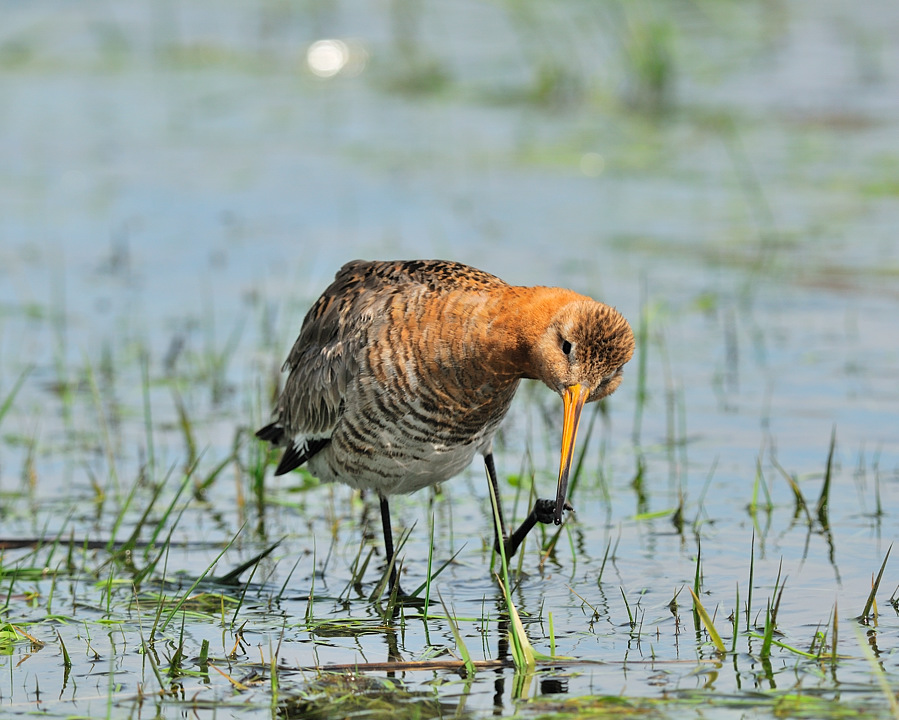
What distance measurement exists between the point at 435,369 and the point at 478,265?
171 inches

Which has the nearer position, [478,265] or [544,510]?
[544,510]

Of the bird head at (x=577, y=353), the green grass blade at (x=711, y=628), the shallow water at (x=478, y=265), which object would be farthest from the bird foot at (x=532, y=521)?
the green grass blade at (x=711, y=628)

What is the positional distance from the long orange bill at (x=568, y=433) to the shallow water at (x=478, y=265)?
355 mm

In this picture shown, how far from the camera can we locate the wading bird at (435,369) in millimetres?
4824

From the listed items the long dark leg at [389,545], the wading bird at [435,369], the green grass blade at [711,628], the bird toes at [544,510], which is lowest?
the green grass blade at [711,628]

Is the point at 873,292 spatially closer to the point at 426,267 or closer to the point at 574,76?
the point at 426,267

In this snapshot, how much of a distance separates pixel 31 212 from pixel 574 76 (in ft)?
18.1

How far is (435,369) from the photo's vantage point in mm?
5195

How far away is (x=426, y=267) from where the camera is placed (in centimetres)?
552

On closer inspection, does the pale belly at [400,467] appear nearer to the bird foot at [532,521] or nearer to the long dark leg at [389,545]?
the long dark leg at [389,545]

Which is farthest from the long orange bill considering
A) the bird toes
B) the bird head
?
the bird toes

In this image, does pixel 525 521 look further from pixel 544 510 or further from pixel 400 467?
pixel 400 467

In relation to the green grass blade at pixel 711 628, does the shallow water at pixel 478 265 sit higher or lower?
higher

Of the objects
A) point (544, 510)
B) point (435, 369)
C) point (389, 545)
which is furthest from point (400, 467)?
point (544, 510)
